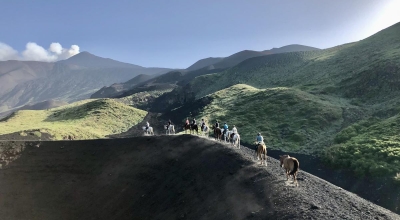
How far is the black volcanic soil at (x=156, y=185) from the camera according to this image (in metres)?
18.5

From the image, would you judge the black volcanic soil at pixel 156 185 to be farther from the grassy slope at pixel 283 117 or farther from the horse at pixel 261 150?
the grassy slope at pixel 283 117

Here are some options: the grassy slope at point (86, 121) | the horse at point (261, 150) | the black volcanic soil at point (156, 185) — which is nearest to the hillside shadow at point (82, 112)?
the grassy slope at point (86, 121)

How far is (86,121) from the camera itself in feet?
281

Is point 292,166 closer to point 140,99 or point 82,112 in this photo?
point 82,112

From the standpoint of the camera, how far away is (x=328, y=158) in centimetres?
4022

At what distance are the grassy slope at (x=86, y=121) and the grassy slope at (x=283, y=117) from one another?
2804 cm

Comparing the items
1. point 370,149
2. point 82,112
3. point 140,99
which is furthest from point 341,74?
point 140,99

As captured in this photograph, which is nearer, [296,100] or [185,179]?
[185,179]

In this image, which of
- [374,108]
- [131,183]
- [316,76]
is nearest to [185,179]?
[131,183]

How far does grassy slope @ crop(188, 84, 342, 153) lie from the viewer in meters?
52.7

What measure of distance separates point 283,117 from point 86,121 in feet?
190

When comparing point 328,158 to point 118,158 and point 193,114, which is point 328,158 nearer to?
A: point 118,158

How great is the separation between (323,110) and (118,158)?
46.0 meters

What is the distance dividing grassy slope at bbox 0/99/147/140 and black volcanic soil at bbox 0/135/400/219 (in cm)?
2901
